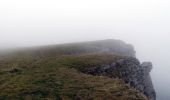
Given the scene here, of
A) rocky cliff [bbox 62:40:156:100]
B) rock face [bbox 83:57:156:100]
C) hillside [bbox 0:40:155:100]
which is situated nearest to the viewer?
hillside [bbox 0:40:155:100]

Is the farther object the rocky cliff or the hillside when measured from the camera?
the rocky cliff

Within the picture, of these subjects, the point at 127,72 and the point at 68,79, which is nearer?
the point at 68,79

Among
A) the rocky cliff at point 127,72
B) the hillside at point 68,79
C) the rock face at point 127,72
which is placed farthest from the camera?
the rock face at point 127,72

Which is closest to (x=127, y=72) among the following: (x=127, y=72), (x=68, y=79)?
(x=127, y=72)

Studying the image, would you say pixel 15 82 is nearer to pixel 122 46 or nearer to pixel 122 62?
pixel 122 62

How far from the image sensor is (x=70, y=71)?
244 ft

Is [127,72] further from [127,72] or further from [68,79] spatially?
[68,79]

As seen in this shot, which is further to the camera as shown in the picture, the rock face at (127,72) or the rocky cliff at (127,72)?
the rock face at (127,72)

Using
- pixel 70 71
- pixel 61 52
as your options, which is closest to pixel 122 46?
pixel 61 52

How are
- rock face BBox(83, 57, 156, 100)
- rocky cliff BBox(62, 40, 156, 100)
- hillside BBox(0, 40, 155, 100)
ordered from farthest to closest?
rock face BBox(83, 57, 156, 100)
rocky cliff BBox(62, 40, 156, 100)
hillside BBox(0, 40, 155, 100)

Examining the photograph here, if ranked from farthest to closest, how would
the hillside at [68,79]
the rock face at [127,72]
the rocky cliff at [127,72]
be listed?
1. the rock face at [127,72]
2. the rocky cliff at [127,72]
3. the hillside at [68,79]

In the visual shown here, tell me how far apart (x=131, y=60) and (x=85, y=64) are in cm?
1411

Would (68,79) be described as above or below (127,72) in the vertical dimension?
above

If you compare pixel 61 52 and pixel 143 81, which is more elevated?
pixel 61 52
